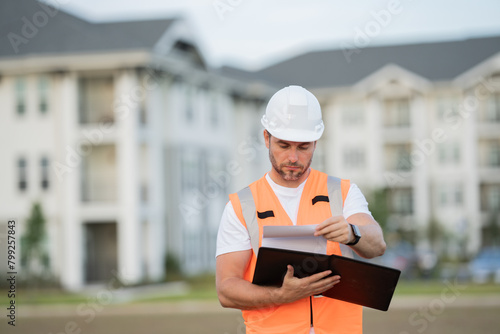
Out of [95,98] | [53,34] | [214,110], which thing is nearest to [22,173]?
[95,98]

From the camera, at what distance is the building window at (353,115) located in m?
57.6

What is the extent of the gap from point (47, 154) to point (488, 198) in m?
33.0

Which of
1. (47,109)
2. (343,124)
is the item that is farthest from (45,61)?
(343,124)

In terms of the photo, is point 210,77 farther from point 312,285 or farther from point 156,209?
point 312,285

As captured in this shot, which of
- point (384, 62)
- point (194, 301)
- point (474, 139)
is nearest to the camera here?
point (194, 301)

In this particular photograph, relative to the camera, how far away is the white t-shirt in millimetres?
4090

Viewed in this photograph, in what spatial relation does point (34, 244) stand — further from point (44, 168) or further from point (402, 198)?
point (402, 198)

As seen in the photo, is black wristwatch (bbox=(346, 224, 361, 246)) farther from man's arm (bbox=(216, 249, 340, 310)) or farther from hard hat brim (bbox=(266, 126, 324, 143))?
hard hat brim (bbox=(266, 126, 324, 143))

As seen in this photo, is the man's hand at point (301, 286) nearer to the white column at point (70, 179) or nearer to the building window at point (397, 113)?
the white column at point (70, 179)

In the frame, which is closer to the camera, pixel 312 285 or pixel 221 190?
pixel 312 285

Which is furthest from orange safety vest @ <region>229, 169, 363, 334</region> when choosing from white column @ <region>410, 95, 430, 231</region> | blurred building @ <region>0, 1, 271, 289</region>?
white column @ <region>410, 95, 430, 231</region>

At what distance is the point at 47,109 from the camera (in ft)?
119

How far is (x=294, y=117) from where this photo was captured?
4109 millimetres

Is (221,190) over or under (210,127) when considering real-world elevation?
under
